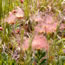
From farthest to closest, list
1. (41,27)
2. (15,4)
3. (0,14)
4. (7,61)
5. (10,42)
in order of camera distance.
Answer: (15,4) < (0,14) < (10,42) < (7,61) < (41,27)

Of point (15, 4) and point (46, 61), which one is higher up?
point (15, 4)

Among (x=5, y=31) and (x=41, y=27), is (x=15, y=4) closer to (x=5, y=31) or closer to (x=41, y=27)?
(x=5, y=31)

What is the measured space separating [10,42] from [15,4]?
2.38 ft

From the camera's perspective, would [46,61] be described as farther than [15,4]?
No

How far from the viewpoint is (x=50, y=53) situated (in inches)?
51.4

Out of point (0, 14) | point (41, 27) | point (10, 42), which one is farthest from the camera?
point (0, 14)

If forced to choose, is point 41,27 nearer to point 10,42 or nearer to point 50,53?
point 50,53

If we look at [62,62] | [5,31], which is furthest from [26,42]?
[5,31]

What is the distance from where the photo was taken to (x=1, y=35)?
65.1 inches

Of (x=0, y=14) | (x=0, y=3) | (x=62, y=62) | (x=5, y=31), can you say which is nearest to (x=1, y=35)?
(x=5, y=31)

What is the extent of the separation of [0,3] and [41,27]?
3.18ft

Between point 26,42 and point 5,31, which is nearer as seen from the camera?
point 26,42

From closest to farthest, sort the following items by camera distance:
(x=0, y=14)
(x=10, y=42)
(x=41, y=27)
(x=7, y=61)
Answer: (x=41, y=27) → (x=7, y=61) → (x=10, y=42) → (x=0, y=14)

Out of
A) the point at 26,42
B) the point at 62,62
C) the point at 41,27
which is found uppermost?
the point at 41,27
